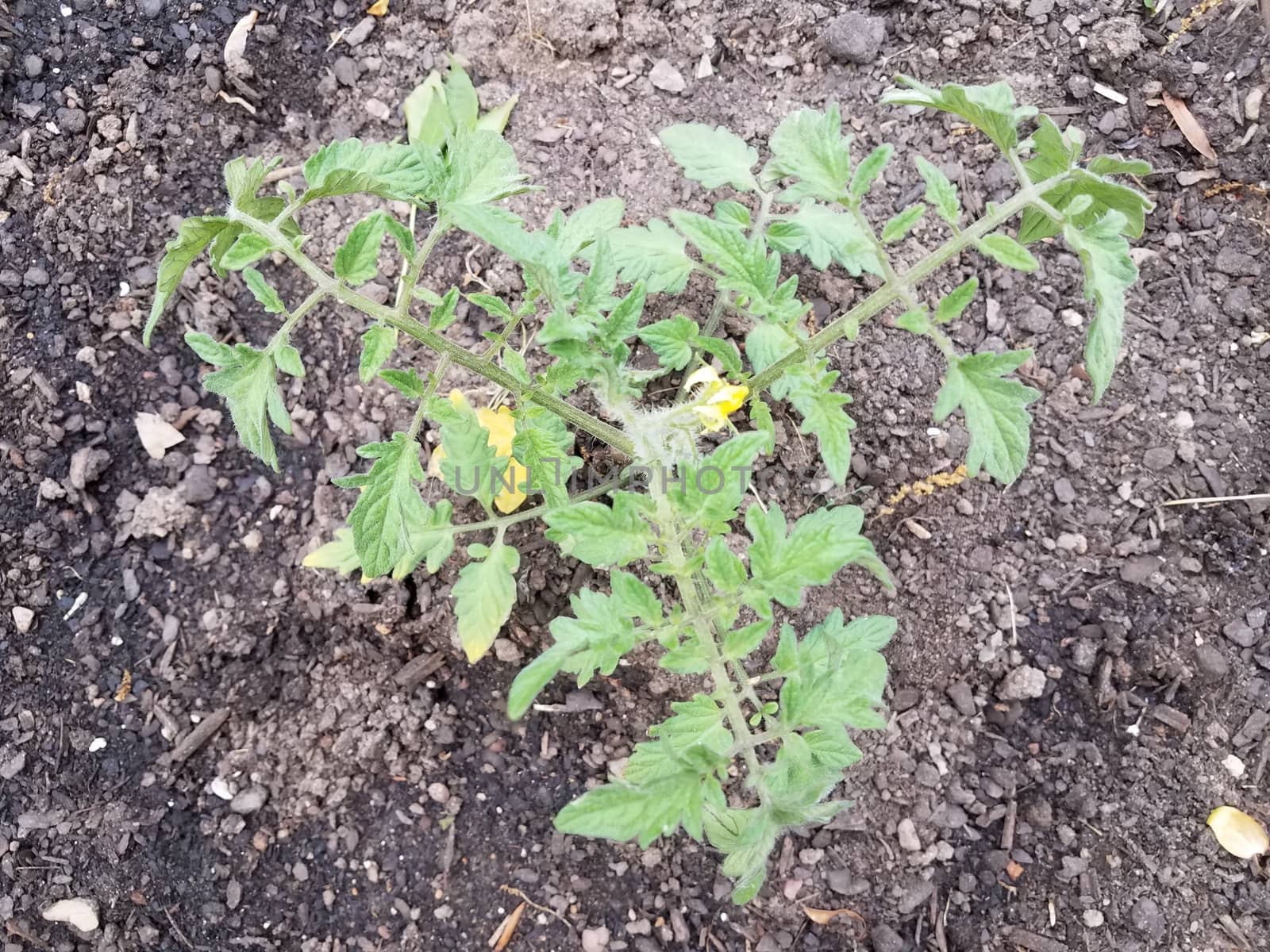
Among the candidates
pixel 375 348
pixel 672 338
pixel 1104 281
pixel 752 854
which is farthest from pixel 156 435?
pixel 1104 281

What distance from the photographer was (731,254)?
1.90 meters

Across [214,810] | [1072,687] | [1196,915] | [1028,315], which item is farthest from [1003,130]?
[214,810]

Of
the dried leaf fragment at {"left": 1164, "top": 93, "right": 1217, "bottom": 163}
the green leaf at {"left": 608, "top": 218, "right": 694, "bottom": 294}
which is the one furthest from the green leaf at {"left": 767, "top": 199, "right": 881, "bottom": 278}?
the dried leaf fragment at {"left": 1164, "top": 93, "right": 1217, "bottom": 163}

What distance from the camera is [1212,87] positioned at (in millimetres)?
2730

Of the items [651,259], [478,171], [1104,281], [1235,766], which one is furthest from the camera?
[1235,766]

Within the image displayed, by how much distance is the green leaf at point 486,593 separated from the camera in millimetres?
2232

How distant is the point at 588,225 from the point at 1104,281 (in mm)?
1055

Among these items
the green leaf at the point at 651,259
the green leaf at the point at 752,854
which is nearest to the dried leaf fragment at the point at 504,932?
the green leaf at the point at 752,854

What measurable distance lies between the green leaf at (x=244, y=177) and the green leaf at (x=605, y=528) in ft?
2.81

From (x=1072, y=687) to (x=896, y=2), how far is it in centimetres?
200

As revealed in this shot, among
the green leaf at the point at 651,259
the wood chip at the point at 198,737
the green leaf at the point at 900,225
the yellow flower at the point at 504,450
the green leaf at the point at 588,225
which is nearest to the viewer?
the green leaf at the point at 900,225

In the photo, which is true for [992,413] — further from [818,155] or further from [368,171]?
[368,171]

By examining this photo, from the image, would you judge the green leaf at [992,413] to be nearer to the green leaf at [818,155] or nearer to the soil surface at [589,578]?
the green leaf at [818,155]

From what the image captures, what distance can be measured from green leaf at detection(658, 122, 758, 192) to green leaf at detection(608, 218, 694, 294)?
0.57 feet
